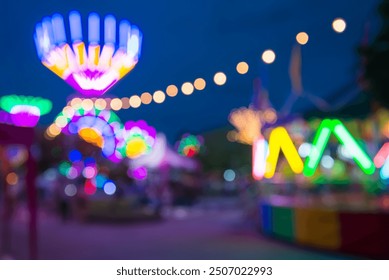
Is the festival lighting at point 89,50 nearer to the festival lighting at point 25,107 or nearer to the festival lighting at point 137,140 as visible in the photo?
the festival lighting at point 25,107

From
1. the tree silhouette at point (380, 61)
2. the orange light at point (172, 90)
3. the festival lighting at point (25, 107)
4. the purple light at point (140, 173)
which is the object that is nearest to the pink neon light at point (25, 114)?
the festival lighting at point (25, 107)

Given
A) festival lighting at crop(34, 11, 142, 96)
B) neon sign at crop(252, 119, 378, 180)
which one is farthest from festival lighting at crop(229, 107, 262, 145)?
festival lighting at crop(34, 11, 142, 96)

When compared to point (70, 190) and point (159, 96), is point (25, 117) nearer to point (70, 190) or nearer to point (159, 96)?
point (159, 96)

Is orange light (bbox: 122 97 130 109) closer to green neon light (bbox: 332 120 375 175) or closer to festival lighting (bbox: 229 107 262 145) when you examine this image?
green neon light (bbox: 332 120 375 175)

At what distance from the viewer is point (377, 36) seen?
902 centimetres

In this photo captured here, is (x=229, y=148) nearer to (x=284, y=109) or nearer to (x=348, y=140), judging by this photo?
(x=284, y=109)

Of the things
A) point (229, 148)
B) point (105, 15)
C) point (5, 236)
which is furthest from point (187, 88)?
point (229, 148)

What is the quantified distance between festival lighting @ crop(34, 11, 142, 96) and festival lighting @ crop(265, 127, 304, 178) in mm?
2257

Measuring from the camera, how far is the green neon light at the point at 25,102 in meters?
8.04

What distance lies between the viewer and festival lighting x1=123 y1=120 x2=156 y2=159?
598 inches

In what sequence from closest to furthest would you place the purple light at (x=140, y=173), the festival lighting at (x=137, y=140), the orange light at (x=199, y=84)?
1. the orange light at (x=199, y=84)
2. the festival lighting at (x=137, y=140)
3. the purple light at (x=140, y=173)
